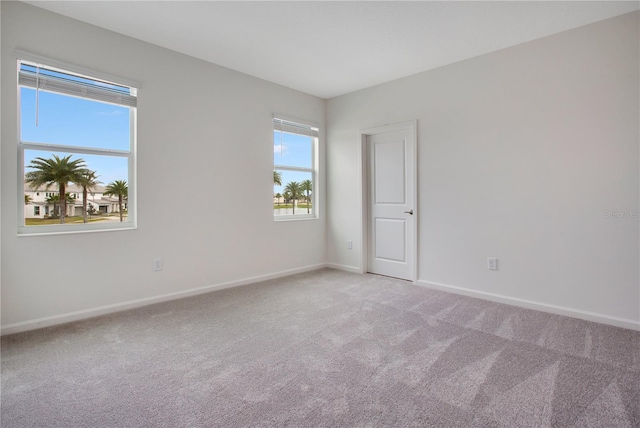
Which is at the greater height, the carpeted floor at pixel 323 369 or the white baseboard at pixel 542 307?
the white baseboard at pixel 542 307

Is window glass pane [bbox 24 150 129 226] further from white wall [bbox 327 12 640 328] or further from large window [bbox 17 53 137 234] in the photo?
white wall [bbox 327 12 640 328]

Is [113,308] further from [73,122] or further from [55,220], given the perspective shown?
[73,122]

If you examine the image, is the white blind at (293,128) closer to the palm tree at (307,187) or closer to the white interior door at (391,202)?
the palm tree at (307,187)

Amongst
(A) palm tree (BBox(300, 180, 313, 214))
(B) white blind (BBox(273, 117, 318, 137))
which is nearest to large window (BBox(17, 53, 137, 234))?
(B) white blind (BBox(273, 117, 318, 137))

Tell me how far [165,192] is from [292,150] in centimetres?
191

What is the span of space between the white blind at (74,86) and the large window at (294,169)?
1.79 metres

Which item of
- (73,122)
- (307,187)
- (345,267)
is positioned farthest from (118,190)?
(345,267)

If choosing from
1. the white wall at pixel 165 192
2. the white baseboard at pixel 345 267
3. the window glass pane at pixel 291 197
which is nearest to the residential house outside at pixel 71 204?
the white wall at pixel 165 192

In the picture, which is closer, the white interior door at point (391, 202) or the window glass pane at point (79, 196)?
the window glass pane at point (79, 196)

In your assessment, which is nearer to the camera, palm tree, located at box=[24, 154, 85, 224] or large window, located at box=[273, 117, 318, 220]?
palm tree, located at box=[24, 154, 85, 224]

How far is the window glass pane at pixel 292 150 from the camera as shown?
172 inches

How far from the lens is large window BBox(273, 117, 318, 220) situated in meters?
4.39

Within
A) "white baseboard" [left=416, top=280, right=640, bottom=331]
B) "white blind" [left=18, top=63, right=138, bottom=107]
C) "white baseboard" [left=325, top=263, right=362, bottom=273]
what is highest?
"white blind" [left=18, top=63, right=138, bottom=107]

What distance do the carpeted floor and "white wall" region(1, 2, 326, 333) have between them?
363mm
